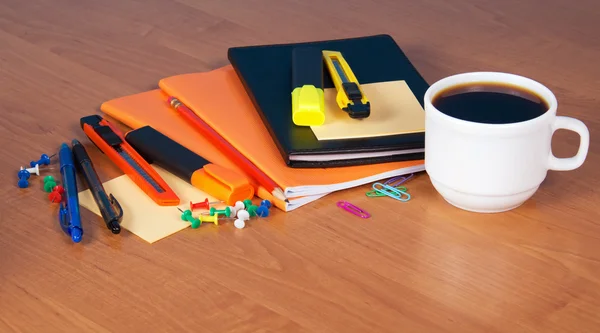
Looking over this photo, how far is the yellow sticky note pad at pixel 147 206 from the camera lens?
82 cm

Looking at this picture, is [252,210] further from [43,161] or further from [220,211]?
[43,161]

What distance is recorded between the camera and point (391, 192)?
87 cm

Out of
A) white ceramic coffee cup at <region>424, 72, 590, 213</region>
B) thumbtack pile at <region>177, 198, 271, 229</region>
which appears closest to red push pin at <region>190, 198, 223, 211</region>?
thumbtack pile at <region>177, 198, 271, 229</region>

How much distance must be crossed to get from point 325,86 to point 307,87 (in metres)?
0.04

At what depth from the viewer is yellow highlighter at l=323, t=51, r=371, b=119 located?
2.98ft

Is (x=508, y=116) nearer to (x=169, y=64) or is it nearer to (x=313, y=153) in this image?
(x=313, y=153)

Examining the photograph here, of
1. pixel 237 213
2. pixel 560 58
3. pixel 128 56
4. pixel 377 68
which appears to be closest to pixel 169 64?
pixel 128 56

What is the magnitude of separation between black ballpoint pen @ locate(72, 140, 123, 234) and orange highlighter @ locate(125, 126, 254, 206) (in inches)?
2.0

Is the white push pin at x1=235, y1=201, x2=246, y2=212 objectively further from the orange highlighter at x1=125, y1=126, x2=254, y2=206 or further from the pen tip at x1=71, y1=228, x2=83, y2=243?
the pen tip at x1=71, y1=228, x2=83, y2=243

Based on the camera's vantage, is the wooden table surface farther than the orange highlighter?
No

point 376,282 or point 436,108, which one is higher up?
point 436,108

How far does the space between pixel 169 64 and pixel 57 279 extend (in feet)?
1.48

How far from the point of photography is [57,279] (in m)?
0.75

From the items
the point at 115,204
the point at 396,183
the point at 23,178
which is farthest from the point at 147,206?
the point at 396,183
